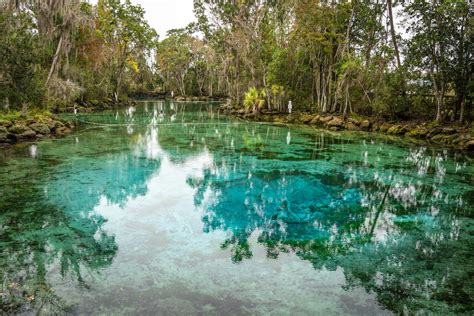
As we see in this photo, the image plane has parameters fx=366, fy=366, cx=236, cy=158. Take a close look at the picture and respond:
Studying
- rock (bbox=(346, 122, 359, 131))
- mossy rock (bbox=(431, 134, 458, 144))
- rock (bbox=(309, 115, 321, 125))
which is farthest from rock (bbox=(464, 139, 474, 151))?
rock (bbox=(309, 115, 321, 125))

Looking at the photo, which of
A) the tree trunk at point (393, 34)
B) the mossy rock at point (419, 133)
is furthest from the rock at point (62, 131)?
the tree trunk at point (393, 34)

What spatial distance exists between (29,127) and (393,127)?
19092 mm

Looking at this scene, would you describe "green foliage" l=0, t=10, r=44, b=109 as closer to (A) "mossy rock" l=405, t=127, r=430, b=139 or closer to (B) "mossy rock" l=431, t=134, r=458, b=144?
(A) "mossy rock" l=405, t=127, r=430, b=139

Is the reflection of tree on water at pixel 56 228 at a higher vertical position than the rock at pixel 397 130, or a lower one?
lower

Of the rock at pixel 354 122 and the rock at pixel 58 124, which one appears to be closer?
the rock at pixel 58 124

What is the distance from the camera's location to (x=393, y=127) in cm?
2072

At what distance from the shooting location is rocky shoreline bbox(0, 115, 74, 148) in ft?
52.1

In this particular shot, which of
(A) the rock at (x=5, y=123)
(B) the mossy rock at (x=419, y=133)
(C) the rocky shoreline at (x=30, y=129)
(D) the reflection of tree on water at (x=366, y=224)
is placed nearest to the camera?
(D) the reflection of tree on water at (x=366, y=224)

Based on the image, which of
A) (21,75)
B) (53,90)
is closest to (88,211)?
(21,75)

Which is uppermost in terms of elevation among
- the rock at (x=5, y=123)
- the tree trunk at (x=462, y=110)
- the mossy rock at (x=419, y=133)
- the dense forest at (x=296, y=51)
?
the dense forest at (x=296, y=51)

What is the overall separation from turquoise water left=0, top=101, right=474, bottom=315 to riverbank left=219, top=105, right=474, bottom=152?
4264 millimetres

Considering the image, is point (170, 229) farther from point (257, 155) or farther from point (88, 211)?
point (257, 155)

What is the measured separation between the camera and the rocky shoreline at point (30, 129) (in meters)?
15.9

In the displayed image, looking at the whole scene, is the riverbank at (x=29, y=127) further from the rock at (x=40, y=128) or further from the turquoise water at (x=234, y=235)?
the turquoise water at (x=234, y=235)
